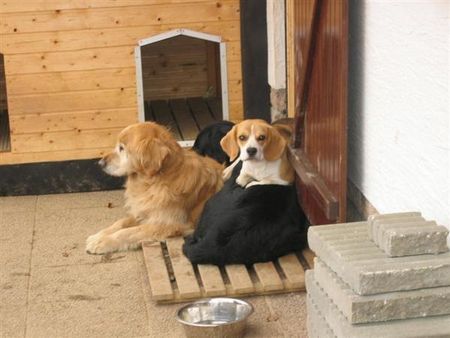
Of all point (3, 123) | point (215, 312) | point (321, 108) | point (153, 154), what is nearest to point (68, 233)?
point (153, 154)

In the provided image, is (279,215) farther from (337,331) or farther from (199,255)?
(337,331)

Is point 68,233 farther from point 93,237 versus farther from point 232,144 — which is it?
point 232,144

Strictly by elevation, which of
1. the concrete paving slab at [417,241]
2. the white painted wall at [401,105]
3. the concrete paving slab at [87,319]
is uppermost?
the white painted wall at [401,105]

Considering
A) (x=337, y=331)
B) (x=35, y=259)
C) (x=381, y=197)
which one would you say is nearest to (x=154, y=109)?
(x=35, y=259)

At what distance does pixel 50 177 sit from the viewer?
318 inches

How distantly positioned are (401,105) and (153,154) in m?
2.38

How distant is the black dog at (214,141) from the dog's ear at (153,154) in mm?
945

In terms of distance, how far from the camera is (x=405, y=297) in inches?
147

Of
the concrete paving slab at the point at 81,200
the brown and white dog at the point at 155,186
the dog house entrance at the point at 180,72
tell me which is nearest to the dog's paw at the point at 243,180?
the brown and white dog at the point at 155,186

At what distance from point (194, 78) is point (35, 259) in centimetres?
411

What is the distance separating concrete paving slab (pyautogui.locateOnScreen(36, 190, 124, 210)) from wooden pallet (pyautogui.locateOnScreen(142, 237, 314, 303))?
1.57 meters

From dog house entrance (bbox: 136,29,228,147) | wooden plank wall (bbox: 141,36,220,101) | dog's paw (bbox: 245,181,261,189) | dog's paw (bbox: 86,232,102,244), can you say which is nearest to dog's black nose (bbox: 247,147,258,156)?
dog's paw (bbox: 245,181,261,189)

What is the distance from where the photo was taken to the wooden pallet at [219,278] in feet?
18.7

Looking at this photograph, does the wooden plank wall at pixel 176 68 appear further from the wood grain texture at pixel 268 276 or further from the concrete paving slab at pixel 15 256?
the wood grain texture at pixel 268 276
